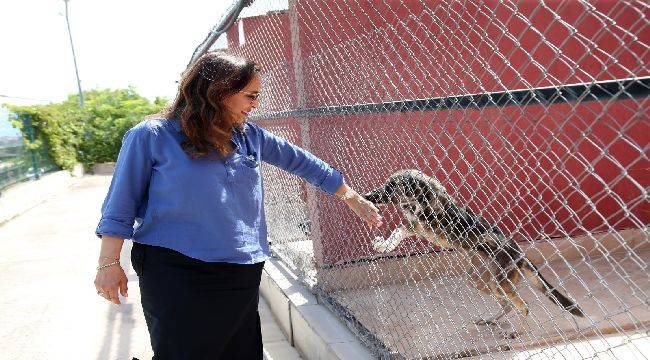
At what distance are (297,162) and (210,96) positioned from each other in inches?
26.4

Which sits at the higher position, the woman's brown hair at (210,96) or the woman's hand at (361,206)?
the woman's brown hair at (210,96)

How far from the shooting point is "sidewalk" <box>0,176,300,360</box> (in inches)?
156

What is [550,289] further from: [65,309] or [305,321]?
[65,309]

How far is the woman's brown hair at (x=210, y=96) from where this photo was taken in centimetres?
214

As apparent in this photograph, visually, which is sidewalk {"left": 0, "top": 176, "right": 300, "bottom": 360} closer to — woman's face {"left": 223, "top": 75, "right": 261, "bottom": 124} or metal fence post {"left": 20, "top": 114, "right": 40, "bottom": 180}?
woman's face {"left": 223, "top": 75, "right": 261, "bottom": 124}

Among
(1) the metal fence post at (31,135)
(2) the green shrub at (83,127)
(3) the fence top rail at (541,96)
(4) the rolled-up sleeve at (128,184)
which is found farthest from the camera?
(2) the green shrub at (83,127)

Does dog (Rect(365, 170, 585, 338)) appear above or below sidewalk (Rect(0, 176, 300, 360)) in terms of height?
above

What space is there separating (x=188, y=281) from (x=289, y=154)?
81 cm

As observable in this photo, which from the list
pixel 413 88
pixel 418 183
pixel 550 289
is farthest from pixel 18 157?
pixel 550 289

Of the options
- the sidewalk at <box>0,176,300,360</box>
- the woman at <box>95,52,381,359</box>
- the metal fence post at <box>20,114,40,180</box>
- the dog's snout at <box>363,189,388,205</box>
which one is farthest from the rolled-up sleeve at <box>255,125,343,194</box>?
the metal fence post at <box>20,114,40,180</box>

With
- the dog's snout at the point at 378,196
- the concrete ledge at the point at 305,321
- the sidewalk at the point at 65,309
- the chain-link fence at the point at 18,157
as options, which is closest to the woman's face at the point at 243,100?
the dog's snout at the point at 378,196

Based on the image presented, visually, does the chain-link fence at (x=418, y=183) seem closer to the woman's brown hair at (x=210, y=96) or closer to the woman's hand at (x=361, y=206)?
the woman's hand at (x=361, y=206)

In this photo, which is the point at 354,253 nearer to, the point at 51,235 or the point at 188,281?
the point at 188,281

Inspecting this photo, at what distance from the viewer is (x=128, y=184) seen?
212cm
